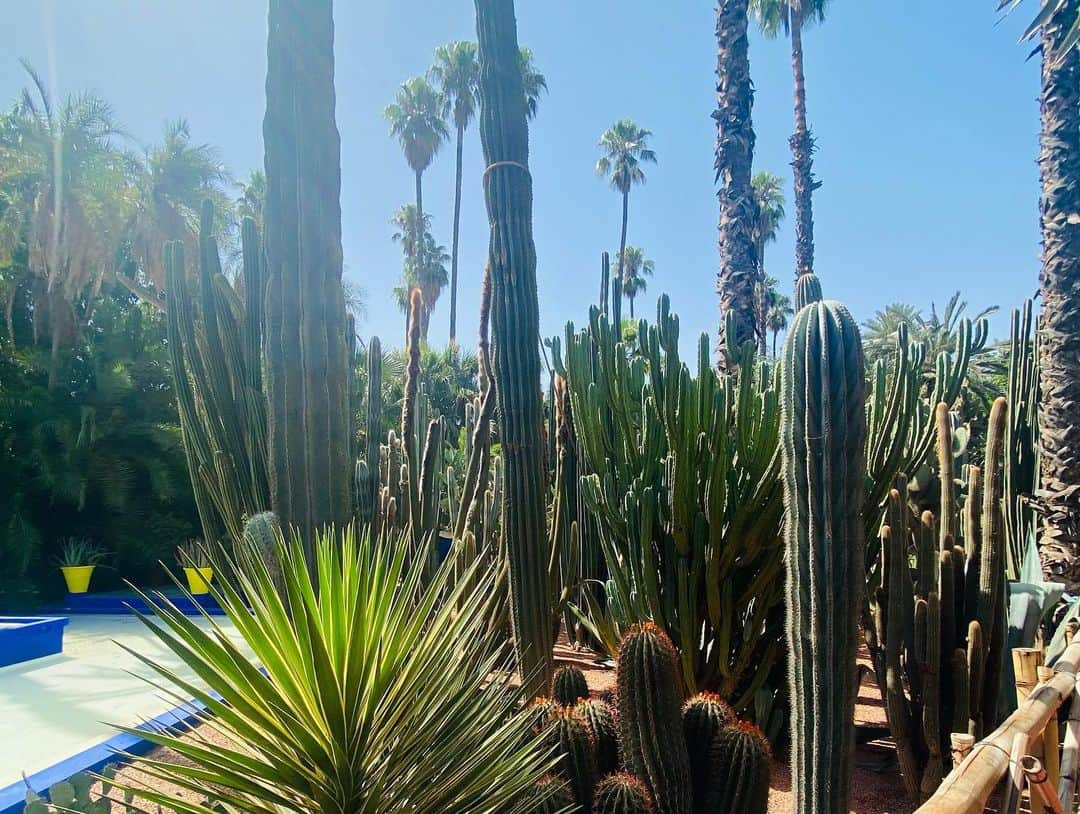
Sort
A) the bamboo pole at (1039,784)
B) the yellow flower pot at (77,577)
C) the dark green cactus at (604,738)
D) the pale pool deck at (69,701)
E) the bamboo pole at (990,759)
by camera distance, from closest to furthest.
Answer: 1. the bamboo pole at (990,759)
2. the bamboo pole at (1039,784)
3. the dark green cactus at (604,738)
4. the pale pool deck at (69,701)
5. the yellow flower pot at (77,577)

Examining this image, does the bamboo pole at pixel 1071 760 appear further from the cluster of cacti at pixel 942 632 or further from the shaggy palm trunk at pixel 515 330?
the shaggy palm trunk at pixel 515 330

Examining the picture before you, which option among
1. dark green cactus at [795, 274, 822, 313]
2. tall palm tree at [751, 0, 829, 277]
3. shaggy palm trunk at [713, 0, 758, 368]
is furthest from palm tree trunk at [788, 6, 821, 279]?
dark green cactus at [795, 274, 822, 313]

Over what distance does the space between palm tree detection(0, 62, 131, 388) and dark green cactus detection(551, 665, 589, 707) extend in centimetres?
1367

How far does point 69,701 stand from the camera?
256 inches

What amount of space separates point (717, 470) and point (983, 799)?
280 centimetres

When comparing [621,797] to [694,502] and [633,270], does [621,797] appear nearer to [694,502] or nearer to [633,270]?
[694,502]

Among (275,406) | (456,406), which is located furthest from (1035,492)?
(456,406)

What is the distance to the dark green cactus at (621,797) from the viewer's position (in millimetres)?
2934

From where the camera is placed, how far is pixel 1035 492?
5703 mm

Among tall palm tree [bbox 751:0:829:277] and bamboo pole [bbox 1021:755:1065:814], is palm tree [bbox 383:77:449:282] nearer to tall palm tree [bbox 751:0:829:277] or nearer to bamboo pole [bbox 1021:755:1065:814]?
tall palm tree [bbox 751:0:829:277]

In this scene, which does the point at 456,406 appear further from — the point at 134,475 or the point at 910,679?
the point at 910,679

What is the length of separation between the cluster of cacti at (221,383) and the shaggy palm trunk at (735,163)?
16.4 feet

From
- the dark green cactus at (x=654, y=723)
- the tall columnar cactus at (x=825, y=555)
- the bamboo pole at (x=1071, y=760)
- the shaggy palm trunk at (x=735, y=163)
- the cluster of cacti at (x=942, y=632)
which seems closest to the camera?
the bamboo pole at (x=1071, y=760)

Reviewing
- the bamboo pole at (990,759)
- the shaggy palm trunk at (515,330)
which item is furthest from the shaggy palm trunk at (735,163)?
the bamboo pole at (990,759)
